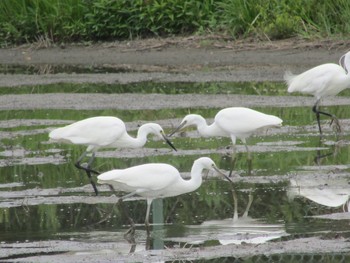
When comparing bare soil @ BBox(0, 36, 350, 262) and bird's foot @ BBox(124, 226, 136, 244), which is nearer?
bird's foot @ BBox(124, 226, 136, 244)

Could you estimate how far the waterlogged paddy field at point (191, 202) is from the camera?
770 centimetres

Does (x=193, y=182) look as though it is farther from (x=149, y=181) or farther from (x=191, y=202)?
(x=191, y=202)

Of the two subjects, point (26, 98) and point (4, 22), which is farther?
point (4, 22)

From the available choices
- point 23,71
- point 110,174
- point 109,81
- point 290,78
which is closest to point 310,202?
point 110,174

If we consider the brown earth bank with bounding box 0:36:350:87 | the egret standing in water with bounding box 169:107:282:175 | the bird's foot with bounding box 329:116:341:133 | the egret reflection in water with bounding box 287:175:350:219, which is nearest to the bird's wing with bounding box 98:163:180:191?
the egret reflection in water with bounding box 287:175:350:219

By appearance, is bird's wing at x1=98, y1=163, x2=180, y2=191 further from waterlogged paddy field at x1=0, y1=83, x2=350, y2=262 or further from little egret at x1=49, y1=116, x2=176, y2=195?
little egret at x1=49, y1=116, x2=176, y2=195

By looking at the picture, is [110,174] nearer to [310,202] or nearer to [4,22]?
[310,202]

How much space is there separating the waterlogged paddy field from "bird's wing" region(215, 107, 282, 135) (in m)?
0.39

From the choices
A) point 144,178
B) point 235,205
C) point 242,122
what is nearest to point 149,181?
point 144,178

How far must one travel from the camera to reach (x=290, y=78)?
13664 millimetres

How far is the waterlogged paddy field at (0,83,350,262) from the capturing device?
7.70 metres

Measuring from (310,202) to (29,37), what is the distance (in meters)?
13.3

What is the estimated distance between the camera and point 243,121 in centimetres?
1103

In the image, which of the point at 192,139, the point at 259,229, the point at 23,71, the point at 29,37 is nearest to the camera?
the point at 259,229
